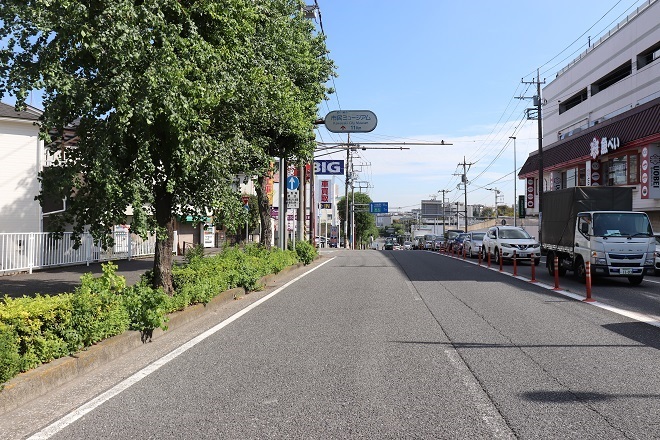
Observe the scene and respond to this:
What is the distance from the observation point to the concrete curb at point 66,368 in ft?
16.9

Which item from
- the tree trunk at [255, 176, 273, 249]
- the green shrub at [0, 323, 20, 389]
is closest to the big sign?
the tree trunk at [255, 176, 273, 249]

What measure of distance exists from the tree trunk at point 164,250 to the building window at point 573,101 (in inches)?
1633

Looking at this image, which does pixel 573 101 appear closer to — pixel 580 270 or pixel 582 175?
pixel 582 175

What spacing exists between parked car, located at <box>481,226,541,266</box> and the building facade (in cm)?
736

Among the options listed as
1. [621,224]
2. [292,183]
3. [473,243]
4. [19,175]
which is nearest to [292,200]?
[292,183]

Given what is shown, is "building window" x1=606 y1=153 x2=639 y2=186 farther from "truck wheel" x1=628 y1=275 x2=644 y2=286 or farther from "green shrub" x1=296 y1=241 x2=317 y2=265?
"green shrub" x1=296 y1=241 x2=317 y2=265

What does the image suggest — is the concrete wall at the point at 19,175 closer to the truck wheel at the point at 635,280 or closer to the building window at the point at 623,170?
the truck wheel at the point at 635,280

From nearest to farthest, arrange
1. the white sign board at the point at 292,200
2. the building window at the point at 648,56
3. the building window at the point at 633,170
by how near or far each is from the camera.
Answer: the white sign board at the point at 292,200 < the building window at the point at 633,170 < the building window at the point at 648,56

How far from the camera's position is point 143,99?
7605 millimetres

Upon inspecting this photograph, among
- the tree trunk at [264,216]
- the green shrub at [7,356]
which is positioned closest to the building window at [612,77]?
the tree trunk at [264,216]

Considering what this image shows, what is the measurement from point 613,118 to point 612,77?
24.6ft

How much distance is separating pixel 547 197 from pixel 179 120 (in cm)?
1563

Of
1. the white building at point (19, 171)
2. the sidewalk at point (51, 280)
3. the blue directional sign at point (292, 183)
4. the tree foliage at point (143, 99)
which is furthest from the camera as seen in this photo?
the blue directional sign at point (292, 183)

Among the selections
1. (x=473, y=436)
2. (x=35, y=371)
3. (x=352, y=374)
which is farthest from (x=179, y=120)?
(x=473, y=436)
